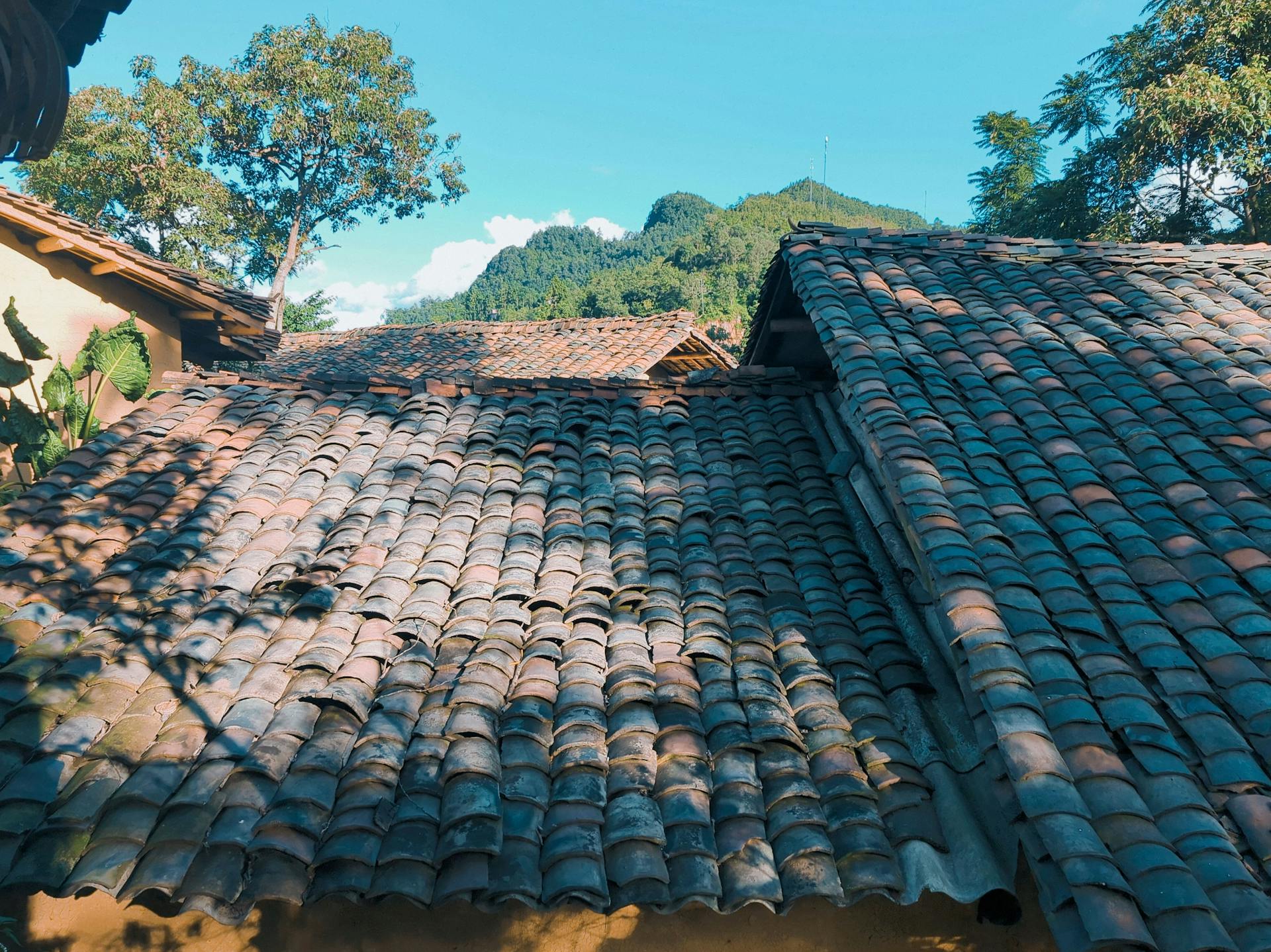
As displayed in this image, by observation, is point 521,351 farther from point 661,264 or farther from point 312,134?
point 661,264

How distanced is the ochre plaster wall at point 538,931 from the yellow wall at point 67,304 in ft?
27.8

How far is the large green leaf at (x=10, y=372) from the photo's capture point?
846 cm

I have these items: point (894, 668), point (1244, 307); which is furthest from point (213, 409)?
point (1244, 307)

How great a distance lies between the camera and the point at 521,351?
18.1m

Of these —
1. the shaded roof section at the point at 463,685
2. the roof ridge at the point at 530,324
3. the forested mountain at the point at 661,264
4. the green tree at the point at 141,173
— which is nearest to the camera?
the shaded roof section at the point at 463,685

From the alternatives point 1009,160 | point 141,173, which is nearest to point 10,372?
point 141,173

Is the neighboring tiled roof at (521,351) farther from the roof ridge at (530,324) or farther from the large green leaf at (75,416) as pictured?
the large green leaf at (75,416)

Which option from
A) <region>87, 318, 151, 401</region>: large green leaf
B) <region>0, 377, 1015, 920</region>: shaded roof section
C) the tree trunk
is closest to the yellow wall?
<region>87, 318, 151, 401</region>: large green leaf

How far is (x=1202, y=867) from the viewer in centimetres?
272

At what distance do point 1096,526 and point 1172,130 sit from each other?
19.2m

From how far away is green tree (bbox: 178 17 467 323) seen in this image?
26.2m

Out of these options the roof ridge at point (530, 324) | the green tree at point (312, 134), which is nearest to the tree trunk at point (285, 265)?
the green tree at point (312, 134)

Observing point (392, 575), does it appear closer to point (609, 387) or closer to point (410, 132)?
point (609, 387)

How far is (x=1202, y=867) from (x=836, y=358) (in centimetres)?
366
